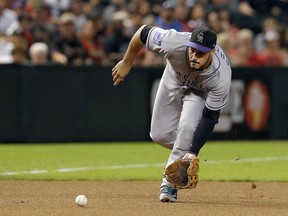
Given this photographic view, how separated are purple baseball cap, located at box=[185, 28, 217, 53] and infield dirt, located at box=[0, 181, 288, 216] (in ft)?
4.59

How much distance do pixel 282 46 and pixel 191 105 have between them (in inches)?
400

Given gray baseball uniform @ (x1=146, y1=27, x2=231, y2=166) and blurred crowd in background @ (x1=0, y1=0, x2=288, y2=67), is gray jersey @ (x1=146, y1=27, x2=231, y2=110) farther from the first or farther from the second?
blurred crowd in background @ (x1=0, y1=0, x2=288, y2=67)

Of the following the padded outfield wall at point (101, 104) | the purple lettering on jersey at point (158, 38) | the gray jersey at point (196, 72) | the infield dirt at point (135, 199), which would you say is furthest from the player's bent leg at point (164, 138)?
the padded outfield wall at point (101, 104)

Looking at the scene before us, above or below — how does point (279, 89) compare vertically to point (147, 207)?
below

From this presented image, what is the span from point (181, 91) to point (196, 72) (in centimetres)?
54

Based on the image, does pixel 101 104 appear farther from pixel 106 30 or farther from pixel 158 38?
pixel 158 38

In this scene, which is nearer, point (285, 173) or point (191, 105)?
point (191, 105)

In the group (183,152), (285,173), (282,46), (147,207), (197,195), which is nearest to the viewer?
(147,207)

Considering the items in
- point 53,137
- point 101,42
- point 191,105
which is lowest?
point 53,137

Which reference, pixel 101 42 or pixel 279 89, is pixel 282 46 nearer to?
pixel 279 89

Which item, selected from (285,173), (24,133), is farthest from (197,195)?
(24,133)

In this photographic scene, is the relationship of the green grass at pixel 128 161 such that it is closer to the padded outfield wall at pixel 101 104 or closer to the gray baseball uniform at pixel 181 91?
the padded outfield wall at pixel 101 104

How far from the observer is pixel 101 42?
17.0m

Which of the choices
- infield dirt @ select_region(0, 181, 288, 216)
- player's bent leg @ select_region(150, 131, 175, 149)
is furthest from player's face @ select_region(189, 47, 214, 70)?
infield dirt @ select_region(0, 181, 288, 216)
